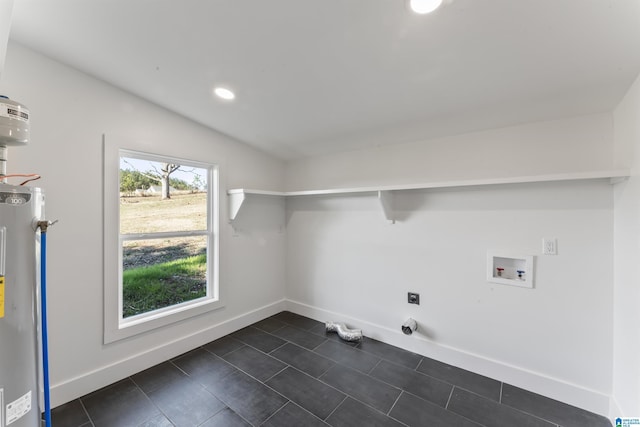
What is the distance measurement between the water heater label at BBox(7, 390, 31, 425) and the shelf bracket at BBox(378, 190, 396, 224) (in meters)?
2.42

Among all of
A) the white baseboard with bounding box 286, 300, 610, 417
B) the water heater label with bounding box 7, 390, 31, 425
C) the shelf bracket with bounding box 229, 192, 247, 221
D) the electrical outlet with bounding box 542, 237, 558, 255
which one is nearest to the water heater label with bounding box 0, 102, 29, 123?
the water heater label with bounding box 7, 390, 31, 425

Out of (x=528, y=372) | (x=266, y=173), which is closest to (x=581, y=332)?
(x=528, y=372)

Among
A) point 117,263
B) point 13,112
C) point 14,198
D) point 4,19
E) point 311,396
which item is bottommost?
point 311,396

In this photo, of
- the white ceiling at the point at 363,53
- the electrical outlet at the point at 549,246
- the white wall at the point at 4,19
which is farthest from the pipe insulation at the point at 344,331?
the white wall at the point at 4,19

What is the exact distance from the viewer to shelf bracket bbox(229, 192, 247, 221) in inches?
110

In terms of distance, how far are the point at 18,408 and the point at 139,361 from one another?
136 centimetres

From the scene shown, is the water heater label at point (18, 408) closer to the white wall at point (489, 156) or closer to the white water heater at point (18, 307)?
the white water heater at point (18, 307)

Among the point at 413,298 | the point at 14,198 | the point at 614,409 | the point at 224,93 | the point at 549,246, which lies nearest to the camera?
the point at 14,198

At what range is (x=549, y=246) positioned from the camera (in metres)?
1.91

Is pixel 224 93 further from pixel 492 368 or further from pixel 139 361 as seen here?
pixel 492 368

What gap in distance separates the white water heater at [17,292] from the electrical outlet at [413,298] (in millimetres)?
2505

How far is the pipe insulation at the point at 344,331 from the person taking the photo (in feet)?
8.90

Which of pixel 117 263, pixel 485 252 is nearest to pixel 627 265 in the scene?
pixel 485 252

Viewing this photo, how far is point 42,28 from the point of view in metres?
1.57
